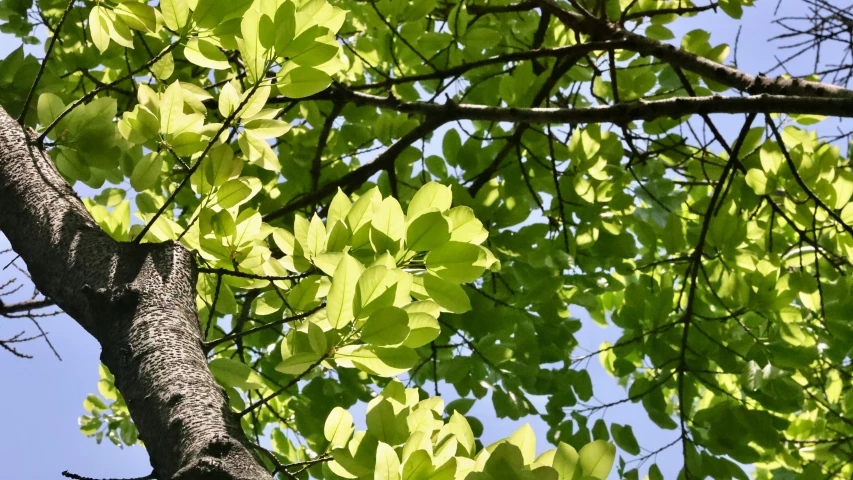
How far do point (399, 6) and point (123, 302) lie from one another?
4.63 feet

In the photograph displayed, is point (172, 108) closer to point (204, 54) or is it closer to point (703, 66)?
point (204, 54)

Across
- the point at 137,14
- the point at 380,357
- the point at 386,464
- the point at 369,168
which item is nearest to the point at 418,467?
the point at 386,464

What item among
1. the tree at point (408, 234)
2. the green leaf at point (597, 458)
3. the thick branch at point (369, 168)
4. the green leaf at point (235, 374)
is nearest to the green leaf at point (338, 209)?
the tree at point (408, 234)

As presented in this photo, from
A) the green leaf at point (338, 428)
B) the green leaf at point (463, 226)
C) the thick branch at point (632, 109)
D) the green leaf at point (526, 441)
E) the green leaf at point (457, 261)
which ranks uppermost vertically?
the thick branch at point (632, 109)

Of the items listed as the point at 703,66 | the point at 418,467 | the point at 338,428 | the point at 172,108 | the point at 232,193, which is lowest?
the point at 418,467

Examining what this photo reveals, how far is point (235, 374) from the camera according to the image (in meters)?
0.92

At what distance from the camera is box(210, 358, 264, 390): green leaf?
0.92 metres

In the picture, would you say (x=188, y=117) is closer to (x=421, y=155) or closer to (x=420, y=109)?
(x=420, y=109)

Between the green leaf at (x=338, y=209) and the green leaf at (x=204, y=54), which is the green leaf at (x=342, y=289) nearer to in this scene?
the green leaf at (x=338, y=209)

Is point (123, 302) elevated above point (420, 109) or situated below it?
below

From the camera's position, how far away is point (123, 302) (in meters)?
0.79

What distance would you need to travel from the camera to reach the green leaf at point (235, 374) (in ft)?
3.00

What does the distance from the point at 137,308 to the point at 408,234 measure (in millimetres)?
360

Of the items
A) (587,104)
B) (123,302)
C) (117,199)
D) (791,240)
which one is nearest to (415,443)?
(123,302)
